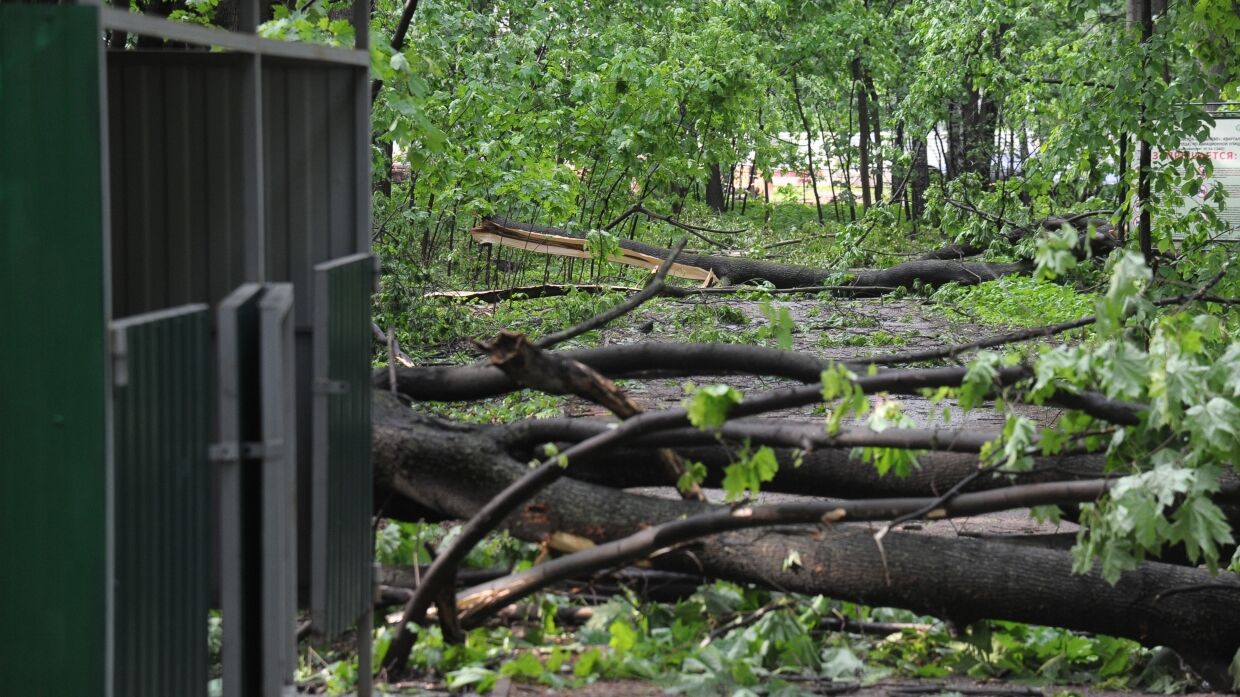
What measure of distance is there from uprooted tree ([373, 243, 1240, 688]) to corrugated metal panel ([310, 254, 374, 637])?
2.55ft

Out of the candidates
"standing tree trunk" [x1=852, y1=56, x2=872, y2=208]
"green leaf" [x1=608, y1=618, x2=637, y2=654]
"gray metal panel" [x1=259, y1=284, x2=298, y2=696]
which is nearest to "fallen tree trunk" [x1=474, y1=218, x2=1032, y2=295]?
"green leaf" [x1=608, y1=618, x2=637, y2=654]

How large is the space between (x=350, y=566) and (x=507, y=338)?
138 centimetres

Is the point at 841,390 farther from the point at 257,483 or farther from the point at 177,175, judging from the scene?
the point at 177,175

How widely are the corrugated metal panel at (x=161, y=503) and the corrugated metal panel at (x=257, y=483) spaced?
0.20 feet

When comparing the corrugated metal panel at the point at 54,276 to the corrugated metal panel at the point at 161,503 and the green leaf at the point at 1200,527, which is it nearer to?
the corrugated metal panel at the point at 161,503

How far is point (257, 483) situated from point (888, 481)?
3018 mm

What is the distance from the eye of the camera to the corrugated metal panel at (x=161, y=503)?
2777 mm

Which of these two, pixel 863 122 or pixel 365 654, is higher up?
pixel 863 122

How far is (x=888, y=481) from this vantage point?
18.8ft

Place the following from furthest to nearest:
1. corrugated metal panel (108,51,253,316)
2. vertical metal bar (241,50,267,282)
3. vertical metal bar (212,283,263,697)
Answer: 1. corrugated metal panel (108,51,253,316)
2. vertical metal bar (241,50,267,282)
3. vertical metal bar (212,283,263,697)

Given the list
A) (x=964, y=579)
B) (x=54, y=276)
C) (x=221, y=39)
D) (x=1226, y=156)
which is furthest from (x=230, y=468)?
(x=1226, y=156)

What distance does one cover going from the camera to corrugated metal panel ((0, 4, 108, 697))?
8.48 feet

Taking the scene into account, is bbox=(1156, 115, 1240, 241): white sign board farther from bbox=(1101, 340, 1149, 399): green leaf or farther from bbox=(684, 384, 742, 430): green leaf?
bbox=(684, 384, 742, 430): green leaf

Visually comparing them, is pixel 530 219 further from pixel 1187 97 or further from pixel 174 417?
pixel 174 417
